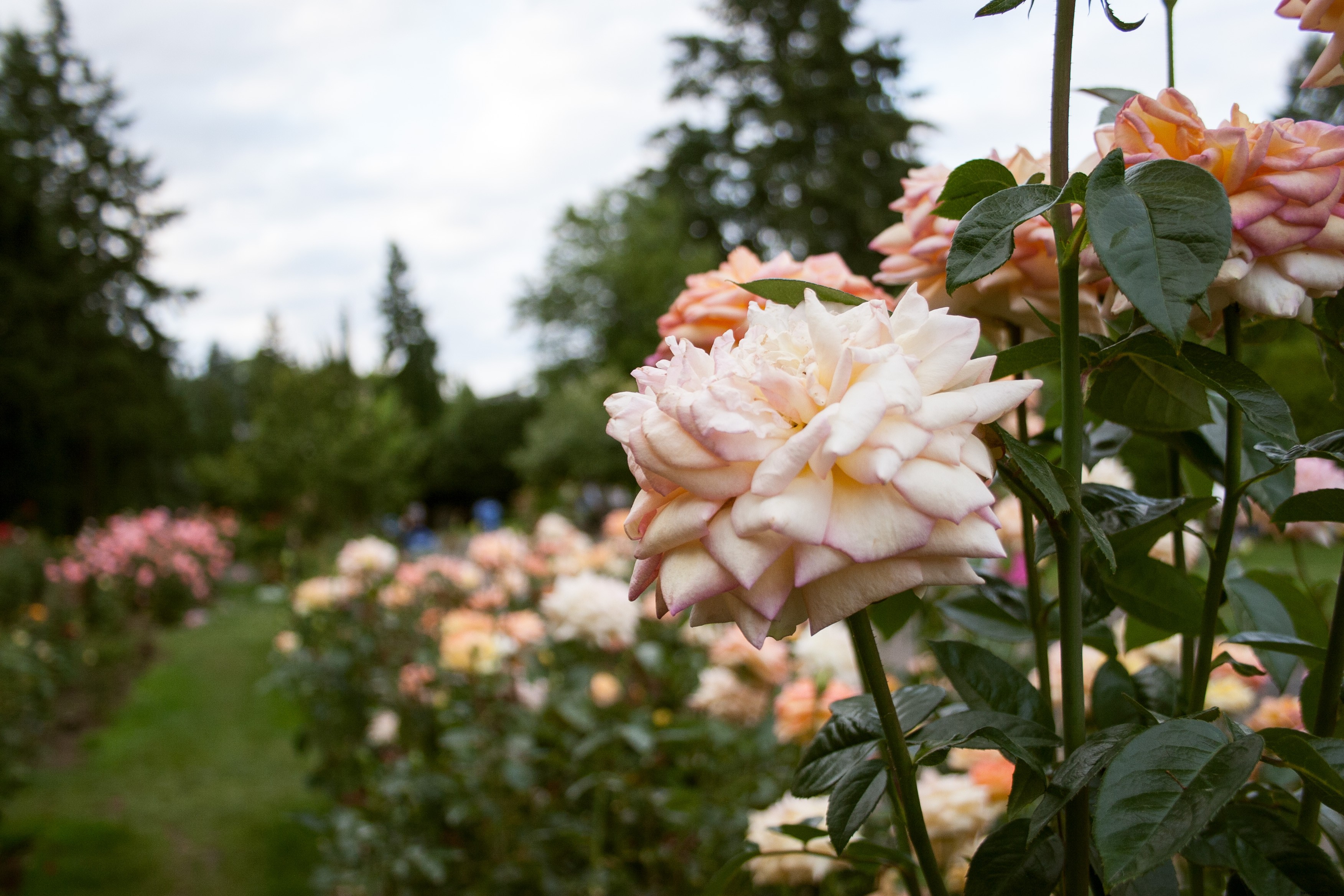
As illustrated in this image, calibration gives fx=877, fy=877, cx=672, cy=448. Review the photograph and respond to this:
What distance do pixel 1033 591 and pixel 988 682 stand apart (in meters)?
0.10

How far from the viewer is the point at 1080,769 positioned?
38 centimetres

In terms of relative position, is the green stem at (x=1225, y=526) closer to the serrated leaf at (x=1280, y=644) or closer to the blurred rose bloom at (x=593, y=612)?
the serrated leaf at (x=1280, y=644)

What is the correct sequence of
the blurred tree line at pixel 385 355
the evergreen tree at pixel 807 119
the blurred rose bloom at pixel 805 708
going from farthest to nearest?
the evergreen tree at pixel 807 119 < the blurred tree line at pixel 385 355 < the blurred rose bloom at pixel 805 708

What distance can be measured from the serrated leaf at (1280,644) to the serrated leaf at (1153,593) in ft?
0.10

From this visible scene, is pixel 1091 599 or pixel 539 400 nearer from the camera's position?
pixel 1091 599

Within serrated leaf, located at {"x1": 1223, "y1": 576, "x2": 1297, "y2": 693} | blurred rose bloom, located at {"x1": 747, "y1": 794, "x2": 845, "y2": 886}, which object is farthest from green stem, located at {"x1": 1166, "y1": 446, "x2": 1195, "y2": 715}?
blurred rose bloom, located at {"x1": 747, "y1": 794, "x2": 845, "y2": 886}

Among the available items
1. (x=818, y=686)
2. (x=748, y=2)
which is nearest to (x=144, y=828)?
(x=818, y=686)

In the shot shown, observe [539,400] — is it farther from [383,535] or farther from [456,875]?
[456,875]

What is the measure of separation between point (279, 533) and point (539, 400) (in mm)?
8072

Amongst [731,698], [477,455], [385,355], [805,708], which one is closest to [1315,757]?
[805,708]

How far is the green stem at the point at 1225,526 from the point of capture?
47 cm

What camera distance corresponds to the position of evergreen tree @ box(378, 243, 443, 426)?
73.2ft

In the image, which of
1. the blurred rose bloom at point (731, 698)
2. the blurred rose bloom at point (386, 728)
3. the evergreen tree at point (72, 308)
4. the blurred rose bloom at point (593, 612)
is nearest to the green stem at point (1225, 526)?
the blurred rose bloom at point (731, 698)

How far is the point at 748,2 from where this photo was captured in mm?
15555
